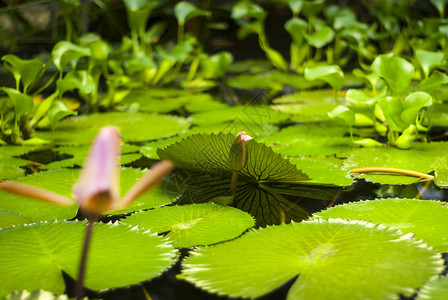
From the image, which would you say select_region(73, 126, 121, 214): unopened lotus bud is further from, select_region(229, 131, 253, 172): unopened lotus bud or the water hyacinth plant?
select_region(229, 131, 253, 172): unopened lotus bud

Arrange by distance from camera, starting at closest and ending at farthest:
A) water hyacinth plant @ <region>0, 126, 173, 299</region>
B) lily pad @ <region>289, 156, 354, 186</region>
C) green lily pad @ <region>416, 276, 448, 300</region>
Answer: water hyacinth plant @ <region>0, 126, 173, 299</region> → green lily pad @ <region>416, 276, 448, 300</region> → lily pad @ <region>289, 156, 354, 186</region>

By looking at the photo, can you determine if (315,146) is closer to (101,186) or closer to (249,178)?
(249,178)

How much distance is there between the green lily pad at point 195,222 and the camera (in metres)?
0.63

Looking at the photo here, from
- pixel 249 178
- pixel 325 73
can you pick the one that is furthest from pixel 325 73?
pixel 249 178

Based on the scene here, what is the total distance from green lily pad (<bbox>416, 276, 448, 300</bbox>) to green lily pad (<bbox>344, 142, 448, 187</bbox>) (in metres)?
0.38

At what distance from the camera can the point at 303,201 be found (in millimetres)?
786

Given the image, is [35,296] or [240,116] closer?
[35,296]

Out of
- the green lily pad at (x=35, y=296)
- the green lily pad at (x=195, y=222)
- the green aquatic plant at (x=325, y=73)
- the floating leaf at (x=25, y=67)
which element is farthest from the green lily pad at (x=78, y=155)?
the green lily pad at (x=35, y=296)

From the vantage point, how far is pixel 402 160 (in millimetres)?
954

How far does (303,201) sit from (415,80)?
4.45ft

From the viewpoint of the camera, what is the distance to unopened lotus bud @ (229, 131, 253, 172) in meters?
0.66

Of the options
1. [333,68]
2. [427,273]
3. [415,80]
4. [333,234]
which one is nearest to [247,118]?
[333,68]

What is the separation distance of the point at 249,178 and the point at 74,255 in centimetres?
36

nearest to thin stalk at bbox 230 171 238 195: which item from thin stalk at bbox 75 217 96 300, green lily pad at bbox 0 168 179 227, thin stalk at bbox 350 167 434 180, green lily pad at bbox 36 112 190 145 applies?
green lily pad at bbox 0 168 179 227
